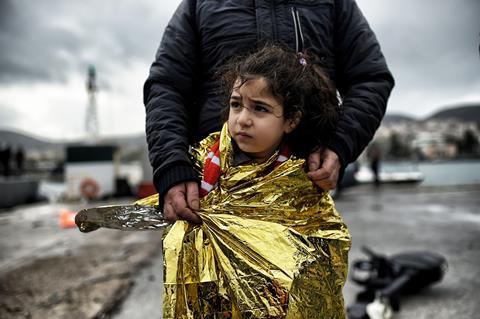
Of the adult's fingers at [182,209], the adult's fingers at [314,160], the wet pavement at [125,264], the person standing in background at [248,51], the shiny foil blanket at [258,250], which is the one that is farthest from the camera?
the wet pavement at [125,264]

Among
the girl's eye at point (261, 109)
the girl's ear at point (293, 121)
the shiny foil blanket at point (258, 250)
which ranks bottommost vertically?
the shiny foil blanket at point (258, 250)

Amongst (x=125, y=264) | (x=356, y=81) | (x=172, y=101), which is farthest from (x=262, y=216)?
(x=125, y=264)

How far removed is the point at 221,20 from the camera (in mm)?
1622

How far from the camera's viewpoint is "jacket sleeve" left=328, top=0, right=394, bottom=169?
4.92 ft

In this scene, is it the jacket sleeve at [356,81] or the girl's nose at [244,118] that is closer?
the girl's nose at [244,118]

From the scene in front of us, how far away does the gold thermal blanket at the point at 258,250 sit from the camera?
3.85 feet

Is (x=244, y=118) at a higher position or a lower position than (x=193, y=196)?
higher

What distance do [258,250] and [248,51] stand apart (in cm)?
76

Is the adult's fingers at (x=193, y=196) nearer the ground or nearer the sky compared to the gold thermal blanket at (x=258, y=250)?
nearer the sky

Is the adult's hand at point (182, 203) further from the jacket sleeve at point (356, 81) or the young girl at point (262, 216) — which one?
the jacket sleeve at point (356, 81)

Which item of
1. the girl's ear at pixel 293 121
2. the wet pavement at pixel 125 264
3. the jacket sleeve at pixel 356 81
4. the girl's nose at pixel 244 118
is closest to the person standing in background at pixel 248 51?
the jacket sleeve at pixel 356 81

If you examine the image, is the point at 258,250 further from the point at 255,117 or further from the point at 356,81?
the point at 356,81

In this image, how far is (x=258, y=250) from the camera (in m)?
1.21

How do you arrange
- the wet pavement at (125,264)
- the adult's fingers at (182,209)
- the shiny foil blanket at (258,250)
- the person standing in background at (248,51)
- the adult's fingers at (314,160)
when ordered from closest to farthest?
the shiny foil blanket at (258,250) < the adult's fingers at (182,209) < the adult's fingers at (314,160) < the person standing in background at (248,51) < the wet pavement at (125,264)
